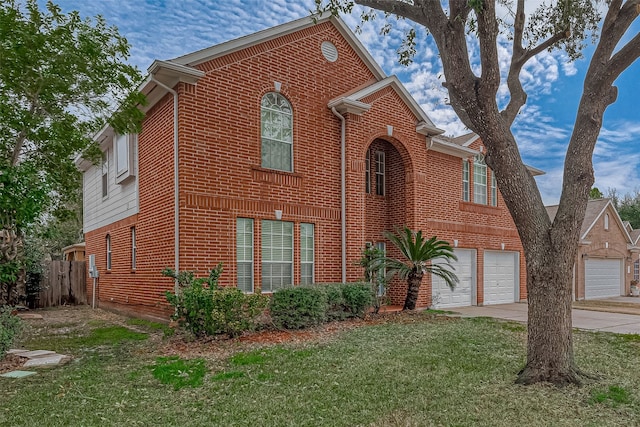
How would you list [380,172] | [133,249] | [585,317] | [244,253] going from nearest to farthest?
[244,253]
[133,249]
[585,317]
[380,172]

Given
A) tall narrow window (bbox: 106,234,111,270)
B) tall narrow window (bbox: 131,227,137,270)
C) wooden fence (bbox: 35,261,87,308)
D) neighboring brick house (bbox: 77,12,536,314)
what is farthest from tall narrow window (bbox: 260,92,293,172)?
wooden fence (bbox: 35,261,87,308)

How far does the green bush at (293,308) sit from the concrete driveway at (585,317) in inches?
210

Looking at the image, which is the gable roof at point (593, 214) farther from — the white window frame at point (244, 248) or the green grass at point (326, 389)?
the white window frame at point (244, 248)

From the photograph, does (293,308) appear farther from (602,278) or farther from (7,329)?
(602,278)

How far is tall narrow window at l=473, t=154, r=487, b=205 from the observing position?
16594 mm

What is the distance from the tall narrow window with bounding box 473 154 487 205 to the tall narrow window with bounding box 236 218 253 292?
9.44m

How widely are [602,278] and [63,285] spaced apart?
25180 millimetres

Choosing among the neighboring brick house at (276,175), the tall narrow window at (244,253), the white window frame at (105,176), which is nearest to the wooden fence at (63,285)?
the neighboring brick house at (276,175)

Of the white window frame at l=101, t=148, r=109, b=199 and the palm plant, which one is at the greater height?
the white window frame at l=101, t=148, r=109, b=199

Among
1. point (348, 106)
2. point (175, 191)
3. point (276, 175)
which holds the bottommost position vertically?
point (175, 191)

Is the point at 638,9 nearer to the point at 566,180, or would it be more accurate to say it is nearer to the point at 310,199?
the point at 566,180

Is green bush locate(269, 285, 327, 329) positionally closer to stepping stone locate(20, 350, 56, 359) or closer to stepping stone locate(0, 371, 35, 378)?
stepping stone locate(20, 350, 56, 359)

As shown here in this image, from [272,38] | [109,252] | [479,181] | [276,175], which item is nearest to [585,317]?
[479,181]

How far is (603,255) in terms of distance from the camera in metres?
23.2
